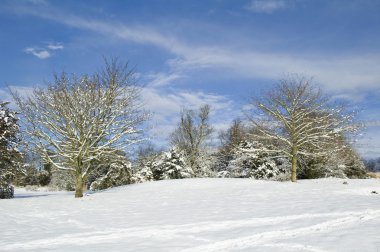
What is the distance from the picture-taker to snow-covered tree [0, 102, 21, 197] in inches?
868

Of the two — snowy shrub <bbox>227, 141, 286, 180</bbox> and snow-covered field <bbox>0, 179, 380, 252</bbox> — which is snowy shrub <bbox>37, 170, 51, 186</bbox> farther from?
snow-covered field <bbox>0, 179, 380, 252</bbox>

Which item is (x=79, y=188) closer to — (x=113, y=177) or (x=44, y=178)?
(x=113, y=177)

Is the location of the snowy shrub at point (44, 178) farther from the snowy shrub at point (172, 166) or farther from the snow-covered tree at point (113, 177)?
the snowy shrub at point (172, 166)

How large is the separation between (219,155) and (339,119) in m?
21.8

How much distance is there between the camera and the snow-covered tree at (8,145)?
2205 centimetres

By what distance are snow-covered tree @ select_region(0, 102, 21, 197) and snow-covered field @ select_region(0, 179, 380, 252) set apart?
7.24 meters

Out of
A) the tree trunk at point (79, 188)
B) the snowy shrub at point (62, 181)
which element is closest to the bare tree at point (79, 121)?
the tree trunk at point (79, 188)

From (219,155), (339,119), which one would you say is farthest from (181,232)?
(219,155)

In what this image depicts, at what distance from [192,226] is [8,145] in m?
17.5

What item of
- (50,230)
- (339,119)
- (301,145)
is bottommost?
(50,230)

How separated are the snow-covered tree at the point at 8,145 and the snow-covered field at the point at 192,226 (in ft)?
23.8

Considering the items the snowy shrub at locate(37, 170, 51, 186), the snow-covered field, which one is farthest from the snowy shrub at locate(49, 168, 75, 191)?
the snow-covered field

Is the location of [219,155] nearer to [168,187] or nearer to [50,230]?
[168,187]

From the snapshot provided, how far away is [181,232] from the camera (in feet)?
29.2
